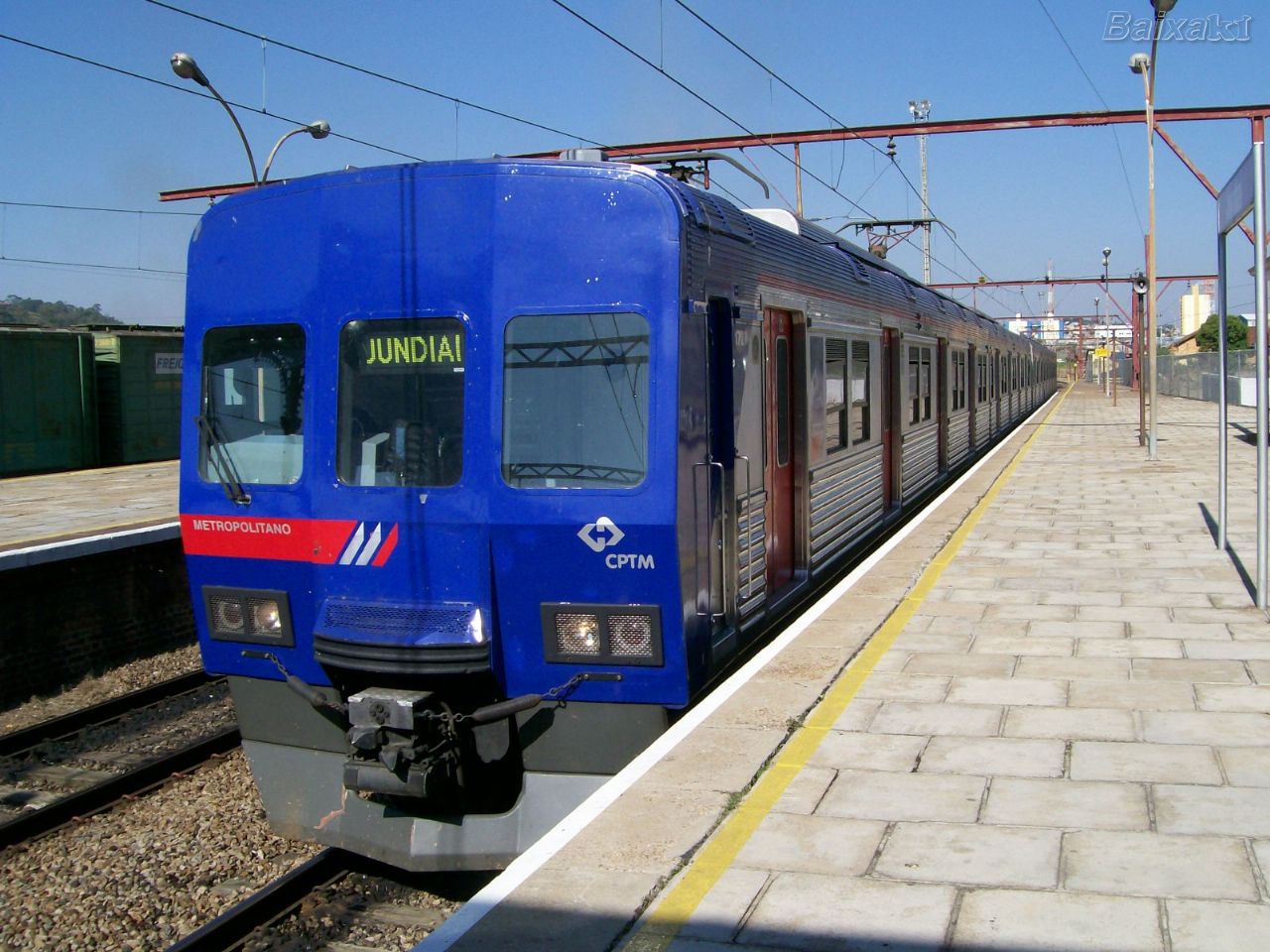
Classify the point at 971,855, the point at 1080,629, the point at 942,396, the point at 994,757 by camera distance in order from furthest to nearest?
the point at 942,396 < the point at 1080,629 < the point at 994,757 < the point at 971,855

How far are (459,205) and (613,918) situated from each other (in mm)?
3069

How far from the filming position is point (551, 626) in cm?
500

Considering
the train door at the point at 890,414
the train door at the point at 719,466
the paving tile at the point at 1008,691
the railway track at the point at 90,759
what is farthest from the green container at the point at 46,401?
the paving tile at the point at 1008,691

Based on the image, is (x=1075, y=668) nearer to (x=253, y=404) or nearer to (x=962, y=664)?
(x=962, y=664)

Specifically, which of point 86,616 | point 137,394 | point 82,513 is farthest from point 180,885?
point 137,394

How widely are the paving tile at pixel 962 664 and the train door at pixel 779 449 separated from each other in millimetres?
1017

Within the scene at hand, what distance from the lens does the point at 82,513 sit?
1395 cm

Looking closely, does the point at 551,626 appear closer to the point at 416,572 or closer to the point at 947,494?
the point at 416,572

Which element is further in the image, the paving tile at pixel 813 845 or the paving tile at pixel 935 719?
the paving tile at pixel 935 719

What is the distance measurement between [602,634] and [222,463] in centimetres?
201

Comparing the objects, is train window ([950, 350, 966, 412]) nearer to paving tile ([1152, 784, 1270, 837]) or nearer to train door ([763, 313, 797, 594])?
train door ([763, 313, 797, 594])

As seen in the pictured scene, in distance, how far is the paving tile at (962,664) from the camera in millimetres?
6051

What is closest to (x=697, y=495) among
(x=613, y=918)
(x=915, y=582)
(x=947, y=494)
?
(x=613, y=918)

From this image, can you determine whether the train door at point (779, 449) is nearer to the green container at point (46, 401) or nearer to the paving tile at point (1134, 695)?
the paving tile at point (1134, 695)
